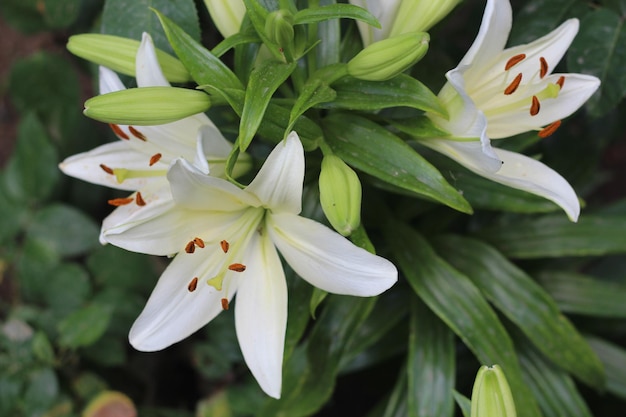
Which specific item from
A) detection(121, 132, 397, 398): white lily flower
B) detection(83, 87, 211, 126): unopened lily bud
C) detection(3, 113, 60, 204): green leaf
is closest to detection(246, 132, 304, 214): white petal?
detection(121, 132, 397, 398): white lily flower

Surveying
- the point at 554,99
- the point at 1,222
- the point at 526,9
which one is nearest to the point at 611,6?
the point at 526,9

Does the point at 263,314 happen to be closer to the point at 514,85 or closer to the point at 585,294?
the point at 514,85

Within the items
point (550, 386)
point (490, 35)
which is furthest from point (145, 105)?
point (550, 386)

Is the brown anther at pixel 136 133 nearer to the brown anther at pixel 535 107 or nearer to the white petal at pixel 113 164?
the white petal at pixel 113 164

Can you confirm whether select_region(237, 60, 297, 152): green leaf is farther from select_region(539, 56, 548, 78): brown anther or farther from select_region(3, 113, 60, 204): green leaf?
select_region(3, 113, 60, 204): green leaf

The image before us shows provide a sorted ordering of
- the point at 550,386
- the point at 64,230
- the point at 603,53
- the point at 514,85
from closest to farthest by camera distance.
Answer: the point at 514,85, the point at 603,53, the point at 550,386, the point at 64,230
